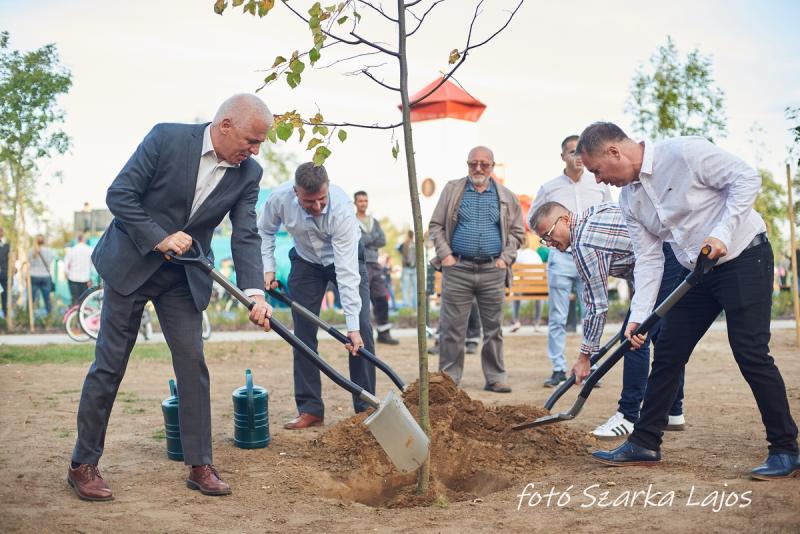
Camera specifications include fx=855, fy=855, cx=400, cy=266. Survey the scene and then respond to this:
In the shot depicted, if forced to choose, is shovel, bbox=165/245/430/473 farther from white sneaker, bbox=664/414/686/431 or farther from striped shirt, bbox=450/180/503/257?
striped shirt, bbox=450/180/503/257

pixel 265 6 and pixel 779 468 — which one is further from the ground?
pixel 265 6

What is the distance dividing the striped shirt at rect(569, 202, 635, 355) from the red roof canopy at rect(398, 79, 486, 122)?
811 inches

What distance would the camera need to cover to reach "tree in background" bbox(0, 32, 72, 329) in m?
11.9

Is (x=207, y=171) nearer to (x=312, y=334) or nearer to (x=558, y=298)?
(x=312, y=334)

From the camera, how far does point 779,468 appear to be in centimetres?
439

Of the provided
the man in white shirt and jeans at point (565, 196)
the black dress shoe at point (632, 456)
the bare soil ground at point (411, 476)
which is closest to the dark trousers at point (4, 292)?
the bare soil ground at point (411, 476)

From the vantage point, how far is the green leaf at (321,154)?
4.46 metres

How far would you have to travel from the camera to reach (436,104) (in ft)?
85.8

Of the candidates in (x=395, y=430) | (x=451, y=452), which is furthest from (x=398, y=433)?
(x=451, y=452)

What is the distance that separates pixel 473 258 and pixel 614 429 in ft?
8.38

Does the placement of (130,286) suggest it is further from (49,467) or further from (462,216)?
(462,216)

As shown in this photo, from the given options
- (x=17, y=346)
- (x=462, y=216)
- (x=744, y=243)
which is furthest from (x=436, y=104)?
(x=744, y=243)

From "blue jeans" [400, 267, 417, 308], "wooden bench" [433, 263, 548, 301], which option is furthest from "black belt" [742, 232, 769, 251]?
"blue jeans" [400, 267, 417, 308]

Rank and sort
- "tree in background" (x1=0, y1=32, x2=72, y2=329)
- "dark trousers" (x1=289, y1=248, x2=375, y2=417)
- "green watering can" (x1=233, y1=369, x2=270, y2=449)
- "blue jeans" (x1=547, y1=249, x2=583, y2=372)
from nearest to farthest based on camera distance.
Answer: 1. "green watering can" (x1=233, y1=369, x2=270, y2=449)
2. "dark trousers" (x1=289, y1=248, x2=375, y2=417)
3. "blue jeans" (x1=547, y1=249, x2=583, y2=372)
4. "tree in background" (x1=0, y1=32, x2=72, y2=329)
